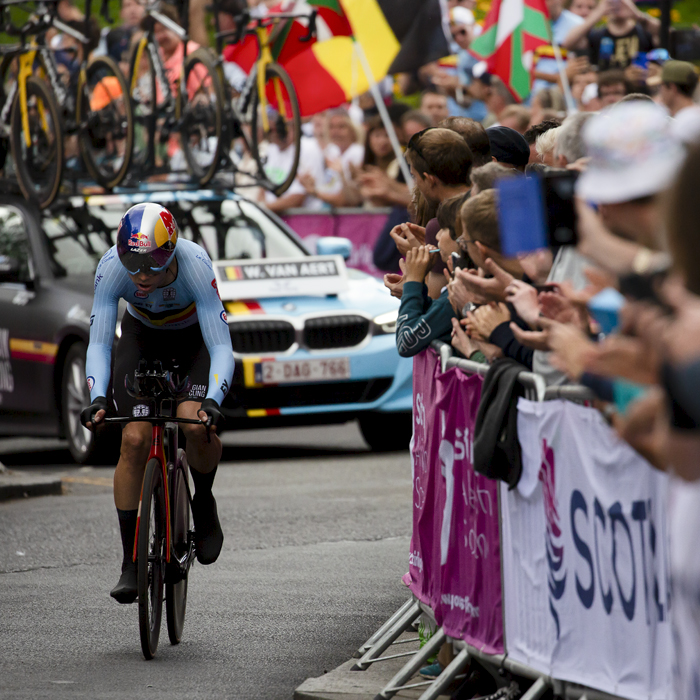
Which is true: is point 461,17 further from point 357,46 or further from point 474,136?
point 474,136

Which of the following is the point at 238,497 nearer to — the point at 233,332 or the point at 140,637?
the point at 233,332

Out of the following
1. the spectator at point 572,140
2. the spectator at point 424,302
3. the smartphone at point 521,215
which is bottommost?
the spectator at point 424,302

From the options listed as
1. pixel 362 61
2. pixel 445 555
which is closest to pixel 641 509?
pixel 445 555

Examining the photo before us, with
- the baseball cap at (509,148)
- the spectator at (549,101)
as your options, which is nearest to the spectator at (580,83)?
the spectator at (549,101)

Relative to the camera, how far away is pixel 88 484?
11422mm

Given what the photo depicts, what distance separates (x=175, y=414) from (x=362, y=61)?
1091cm

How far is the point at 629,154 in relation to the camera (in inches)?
116

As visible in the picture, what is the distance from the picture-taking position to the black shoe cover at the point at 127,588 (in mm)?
6238

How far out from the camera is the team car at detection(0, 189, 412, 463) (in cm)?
1199

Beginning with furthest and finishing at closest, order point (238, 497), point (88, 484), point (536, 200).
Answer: point (88, 484) → point (238, 497) → point (536, 200)

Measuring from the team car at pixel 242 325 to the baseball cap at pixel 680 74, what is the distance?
12.3ft

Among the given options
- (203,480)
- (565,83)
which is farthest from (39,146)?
(203,480)

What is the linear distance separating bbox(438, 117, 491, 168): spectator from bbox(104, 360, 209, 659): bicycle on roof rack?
5.72 feet

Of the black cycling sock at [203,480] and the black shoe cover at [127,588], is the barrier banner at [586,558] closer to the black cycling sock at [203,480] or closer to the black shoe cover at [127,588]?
the black shoe cover at [127,588]
